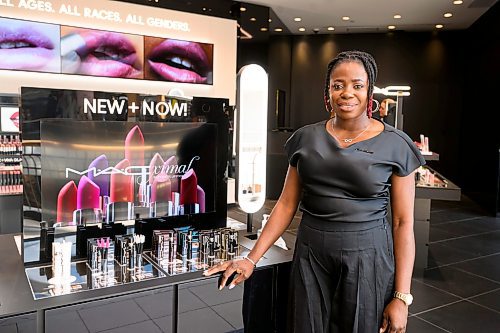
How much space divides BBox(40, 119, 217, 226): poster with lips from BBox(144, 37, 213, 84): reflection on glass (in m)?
4.58

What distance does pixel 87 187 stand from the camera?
198cm

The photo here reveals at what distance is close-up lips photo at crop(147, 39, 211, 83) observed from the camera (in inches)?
258

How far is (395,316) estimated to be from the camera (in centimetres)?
132

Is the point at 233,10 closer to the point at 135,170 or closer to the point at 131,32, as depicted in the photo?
the point at 131,32

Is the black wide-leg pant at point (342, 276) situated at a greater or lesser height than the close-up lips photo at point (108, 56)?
lesser

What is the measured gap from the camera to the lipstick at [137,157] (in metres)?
2.09

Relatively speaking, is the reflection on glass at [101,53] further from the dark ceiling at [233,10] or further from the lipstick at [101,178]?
the lipstick at [101,178]

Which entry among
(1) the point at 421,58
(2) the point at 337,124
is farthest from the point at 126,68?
(1) the point at 421,58

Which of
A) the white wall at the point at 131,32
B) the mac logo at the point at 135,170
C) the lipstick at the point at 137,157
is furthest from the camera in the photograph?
the white wall at the point at 131,32

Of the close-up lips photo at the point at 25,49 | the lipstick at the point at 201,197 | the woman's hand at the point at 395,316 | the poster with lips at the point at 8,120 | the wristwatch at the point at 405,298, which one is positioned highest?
the close-up lips photo at the point at 25,49

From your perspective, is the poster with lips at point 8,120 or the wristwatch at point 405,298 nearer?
the wristwatch at point 405,298

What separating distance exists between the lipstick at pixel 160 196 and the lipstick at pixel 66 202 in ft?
1.22

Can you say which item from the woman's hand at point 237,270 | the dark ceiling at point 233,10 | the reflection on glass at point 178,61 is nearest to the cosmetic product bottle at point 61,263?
the woman's hand at point 237,270

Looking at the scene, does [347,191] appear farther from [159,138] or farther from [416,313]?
[416,313]
